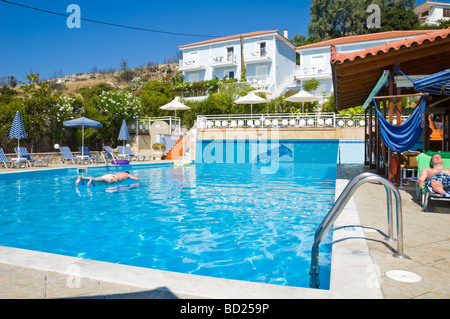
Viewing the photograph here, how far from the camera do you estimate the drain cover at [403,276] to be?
8.16 ft

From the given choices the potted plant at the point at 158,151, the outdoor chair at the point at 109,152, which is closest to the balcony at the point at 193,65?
the potted plant at the point at 158,151

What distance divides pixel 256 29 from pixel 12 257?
41.5 metres

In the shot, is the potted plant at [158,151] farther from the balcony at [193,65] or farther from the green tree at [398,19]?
the green tree at [398,19]

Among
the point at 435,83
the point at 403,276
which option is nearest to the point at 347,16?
the point at 435,83

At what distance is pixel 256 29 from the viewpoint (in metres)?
40.6

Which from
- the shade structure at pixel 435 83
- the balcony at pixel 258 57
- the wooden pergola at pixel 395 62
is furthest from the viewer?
the balcony at pixel 258 57

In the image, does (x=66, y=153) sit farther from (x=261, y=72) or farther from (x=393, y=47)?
(x=261, y=72)

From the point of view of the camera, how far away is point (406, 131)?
7.15 metres

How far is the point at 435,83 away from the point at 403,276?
4780 millimetres

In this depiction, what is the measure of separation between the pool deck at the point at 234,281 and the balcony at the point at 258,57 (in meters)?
34.9

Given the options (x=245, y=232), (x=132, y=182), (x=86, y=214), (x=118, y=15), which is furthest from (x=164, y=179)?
(x=118, y=15)

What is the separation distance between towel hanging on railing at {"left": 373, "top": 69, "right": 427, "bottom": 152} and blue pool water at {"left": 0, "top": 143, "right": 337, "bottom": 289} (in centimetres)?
189

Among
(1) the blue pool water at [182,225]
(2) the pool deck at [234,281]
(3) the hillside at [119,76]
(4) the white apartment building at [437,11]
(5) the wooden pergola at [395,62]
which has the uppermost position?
(4) the white apartment building at [437,11]

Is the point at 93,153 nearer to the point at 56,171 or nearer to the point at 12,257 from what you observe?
the point at 56,171
